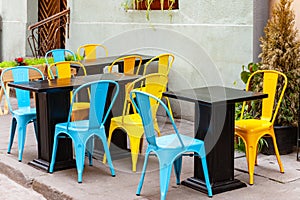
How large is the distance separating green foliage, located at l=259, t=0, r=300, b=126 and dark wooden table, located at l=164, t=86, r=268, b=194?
4.23ft

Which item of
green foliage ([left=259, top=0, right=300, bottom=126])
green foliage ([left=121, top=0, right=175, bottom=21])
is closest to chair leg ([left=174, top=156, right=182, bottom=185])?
green foliage ([left=259, top=0, right=300, bottom=126])

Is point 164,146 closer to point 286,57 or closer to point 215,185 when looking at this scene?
point 215,185

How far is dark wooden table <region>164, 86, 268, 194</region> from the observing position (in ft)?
17.6

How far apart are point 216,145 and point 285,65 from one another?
5.96 feet

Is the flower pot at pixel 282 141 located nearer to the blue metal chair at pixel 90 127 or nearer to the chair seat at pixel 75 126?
the blue metal chair at pixel 90 127

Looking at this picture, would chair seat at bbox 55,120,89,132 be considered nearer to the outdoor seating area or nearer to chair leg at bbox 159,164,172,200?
the outdoor seating area

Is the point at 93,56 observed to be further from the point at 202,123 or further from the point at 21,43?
the point at 202,123

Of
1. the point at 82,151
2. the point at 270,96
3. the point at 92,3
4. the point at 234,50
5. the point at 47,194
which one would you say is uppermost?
the point at 92,3

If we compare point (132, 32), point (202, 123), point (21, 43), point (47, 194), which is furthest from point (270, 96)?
point (21, 43)

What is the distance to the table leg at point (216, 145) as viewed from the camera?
5.38 m

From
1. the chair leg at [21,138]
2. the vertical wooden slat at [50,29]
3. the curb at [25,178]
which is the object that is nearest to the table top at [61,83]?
the chair leg at [21,138]

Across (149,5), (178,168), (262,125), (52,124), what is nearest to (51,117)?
(52,124)

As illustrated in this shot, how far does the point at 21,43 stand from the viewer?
41.2ft

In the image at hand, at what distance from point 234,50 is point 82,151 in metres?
2.94
